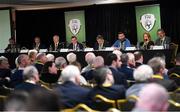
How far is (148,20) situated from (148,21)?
0.11 feet

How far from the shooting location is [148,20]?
14.5 metres

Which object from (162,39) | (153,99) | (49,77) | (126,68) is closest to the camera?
(153,99)

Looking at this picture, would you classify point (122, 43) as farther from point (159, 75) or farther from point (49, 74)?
point (159, 75)

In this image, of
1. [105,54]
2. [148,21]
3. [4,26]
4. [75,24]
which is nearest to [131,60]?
[105,54]

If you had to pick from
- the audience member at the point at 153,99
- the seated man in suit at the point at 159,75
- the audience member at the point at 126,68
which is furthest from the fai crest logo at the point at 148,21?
the audience member at the point at 153,99

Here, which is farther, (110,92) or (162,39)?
(162,39)

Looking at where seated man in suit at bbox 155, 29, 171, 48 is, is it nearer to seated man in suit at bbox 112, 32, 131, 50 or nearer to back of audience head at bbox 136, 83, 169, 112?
seated man in suit at bbox 112, 32, 131, 50

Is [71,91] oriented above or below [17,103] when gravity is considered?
below

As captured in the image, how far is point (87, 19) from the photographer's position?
15789 millimetres

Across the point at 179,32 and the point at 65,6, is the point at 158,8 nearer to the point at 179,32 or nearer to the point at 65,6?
the point at 179,32

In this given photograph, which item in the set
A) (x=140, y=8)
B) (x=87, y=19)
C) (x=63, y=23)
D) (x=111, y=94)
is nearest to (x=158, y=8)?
(x=140, y=8)

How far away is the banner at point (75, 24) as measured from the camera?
15.9 meters

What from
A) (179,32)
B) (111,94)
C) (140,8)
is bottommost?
(111,94)

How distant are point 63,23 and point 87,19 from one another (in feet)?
3.69
